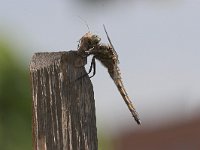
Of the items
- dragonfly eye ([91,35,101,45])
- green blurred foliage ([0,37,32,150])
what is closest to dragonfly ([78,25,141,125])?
dragonfly eye ([91,35,101,45])

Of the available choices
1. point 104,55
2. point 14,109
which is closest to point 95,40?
point 104,55

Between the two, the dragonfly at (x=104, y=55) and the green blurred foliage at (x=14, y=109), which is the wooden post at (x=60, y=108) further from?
the green blurred foliage at (x=14, y=109)

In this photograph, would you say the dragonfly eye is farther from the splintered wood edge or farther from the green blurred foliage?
the green blurred foliage

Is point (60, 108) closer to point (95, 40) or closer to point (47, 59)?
point (47, 59)

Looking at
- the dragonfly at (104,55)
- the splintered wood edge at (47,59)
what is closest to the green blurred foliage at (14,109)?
the dragonfly at (104,55)

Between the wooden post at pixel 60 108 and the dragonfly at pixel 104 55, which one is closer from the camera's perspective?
the wooden post at pixel 60 108

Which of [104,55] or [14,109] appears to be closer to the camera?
[104,55]
